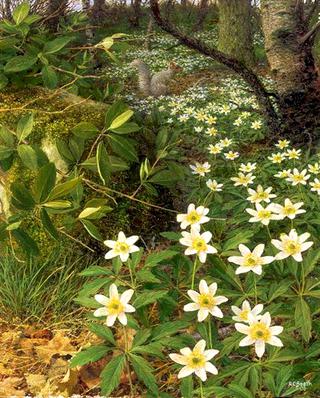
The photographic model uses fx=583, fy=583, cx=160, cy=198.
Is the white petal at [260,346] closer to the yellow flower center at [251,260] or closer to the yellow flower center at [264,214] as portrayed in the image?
the yellow flower center at [251,260]

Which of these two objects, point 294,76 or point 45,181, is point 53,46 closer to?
point 45,181

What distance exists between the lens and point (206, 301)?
2.16 meters

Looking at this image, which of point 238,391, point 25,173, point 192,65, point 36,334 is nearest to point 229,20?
point 192,65

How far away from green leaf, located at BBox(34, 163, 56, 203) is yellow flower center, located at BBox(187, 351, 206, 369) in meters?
0.81

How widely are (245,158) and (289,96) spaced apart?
2.16 feet

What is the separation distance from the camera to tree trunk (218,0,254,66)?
1254 cm

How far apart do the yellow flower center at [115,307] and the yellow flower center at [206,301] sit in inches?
11.5

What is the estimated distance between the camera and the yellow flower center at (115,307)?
7.07ft

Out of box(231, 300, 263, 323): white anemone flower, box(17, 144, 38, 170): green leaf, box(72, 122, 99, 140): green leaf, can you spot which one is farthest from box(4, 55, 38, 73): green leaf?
box(231, 300, 263, 323): white anemone flower

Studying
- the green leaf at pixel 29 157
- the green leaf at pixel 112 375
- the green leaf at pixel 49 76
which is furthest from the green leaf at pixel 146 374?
the green leaf at pixel 49 76

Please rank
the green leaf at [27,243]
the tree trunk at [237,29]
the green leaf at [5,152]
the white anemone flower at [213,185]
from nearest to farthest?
the green leaf at [27,243] < the green leaf at [5,152] < the white anemone flower at [213,185] < the tree trunk at [237,29]

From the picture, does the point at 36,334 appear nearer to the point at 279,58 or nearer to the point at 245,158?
the point at 245,158

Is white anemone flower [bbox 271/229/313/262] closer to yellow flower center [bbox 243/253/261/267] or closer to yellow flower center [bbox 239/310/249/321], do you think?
yellow flower center [bbox 243/253/261/267]

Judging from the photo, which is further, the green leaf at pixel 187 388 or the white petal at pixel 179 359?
the green leaf at pixel 187 388
